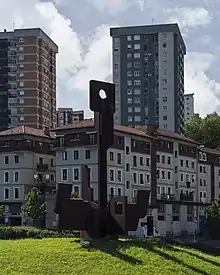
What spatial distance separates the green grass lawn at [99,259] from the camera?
1933cm

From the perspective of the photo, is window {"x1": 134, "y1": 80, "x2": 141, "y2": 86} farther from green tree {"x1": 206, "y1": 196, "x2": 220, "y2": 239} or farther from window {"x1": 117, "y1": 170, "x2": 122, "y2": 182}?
green tree {"x1": 206, "y1": 196, "x2": 220, "y2": 239}

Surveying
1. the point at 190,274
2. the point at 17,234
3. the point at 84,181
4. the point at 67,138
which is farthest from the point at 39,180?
the point at 190,274

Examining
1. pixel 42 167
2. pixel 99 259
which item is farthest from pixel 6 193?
pixel 99 259

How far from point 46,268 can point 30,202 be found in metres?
58.3

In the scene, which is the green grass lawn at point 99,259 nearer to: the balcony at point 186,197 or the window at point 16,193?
the window at point 16,193

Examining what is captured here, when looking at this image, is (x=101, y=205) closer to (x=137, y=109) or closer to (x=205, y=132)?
(x=205, y=132)

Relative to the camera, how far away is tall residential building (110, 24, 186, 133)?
134000mm

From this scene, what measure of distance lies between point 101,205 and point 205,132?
85.7 meters

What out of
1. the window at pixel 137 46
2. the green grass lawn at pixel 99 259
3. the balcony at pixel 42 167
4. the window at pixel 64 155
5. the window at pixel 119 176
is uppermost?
the window at pixel 137 46

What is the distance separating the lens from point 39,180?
87.7 m

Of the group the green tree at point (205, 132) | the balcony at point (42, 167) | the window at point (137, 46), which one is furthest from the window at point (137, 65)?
the balcony at point (42, 167)

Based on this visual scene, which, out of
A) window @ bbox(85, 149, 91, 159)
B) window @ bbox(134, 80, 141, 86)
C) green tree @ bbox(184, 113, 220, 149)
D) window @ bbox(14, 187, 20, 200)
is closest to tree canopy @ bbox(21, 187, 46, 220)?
window @ bbox(14, 187, 20, 200)

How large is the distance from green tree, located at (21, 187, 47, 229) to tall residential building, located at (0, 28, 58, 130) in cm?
4884

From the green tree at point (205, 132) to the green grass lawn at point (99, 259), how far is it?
84968mm
